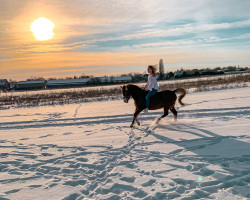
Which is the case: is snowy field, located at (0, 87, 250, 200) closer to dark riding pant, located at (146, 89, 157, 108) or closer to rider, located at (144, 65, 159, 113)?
dark riding pant, located at (146, 89, 157, 108)

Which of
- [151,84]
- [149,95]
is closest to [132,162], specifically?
[149,95]

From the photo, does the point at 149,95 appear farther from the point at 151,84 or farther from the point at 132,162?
the point at 132,162

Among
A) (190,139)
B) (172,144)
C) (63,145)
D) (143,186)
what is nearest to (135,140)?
(172,144)

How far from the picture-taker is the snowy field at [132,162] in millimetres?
3664

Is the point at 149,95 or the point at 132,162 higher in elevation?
the point at 149,95

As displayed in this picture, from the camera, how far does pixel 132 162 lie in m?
4.92

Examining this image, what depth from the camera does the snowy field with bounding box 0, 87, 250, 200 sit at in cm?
366

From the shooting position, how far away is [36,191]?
385 centimetres

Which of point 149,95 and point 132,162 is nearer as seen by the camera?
point 132,162

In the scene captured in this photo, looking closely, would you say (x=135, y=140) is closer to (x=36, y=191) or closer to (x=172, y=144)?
(x=172, y=144)

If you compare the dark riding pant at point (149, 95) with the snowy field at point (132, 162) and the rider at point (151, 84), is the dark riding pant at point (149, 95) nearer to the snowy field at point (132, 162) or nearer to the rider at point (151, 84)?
the rider at point (151, 84)

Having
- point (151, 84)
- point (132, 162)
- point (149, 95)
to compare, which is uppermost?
point (151, 84)

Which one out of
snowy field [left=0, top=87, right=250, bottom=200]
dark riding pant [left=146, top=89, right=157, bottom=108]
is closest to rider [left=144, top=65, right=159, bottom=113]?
dark riding pant [left=146, top=89, right=157, bottom=108]

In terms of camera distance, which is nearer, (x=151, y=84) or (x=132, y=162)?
(x=132, y=162)
